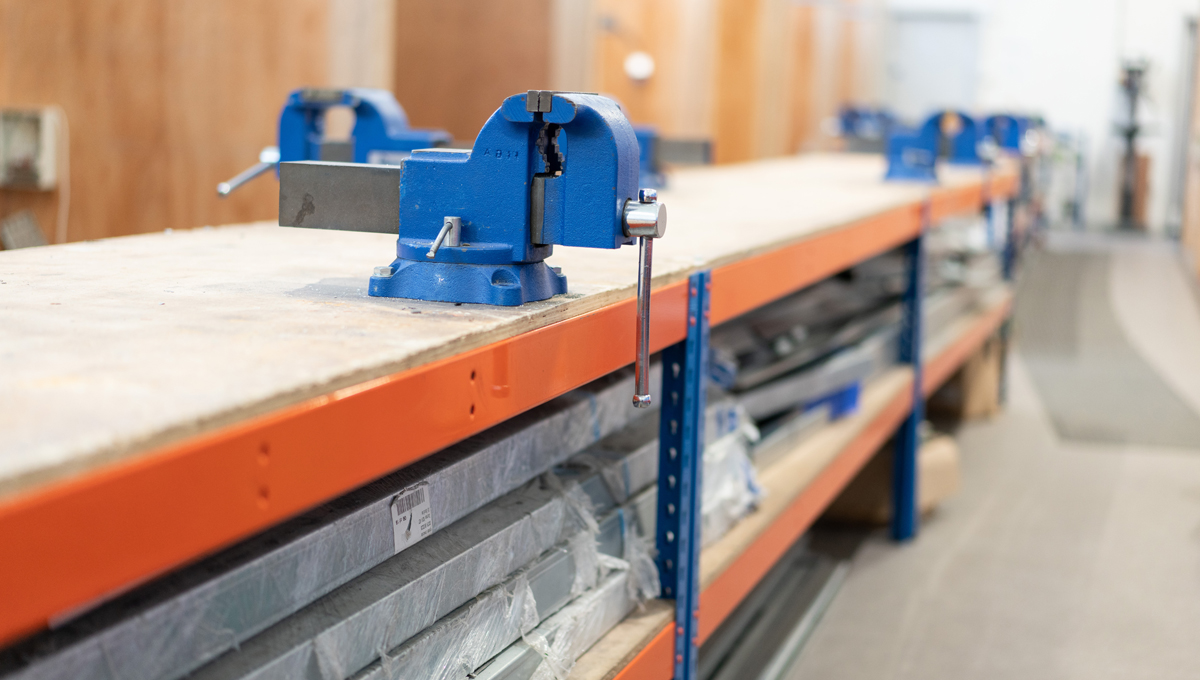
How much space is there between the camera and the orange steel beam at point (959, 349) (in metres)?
3.41

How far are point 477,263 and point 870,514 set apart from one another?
2.64 m

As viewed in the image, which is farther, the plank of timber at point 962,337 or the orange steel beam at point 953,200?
the plank of timber at point 962,337

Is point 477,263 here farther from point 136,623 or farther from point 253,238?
point 253,238

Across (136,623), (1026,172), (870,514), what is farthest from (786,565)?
(1026,172)

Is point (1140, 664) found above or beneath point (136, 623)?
beneath

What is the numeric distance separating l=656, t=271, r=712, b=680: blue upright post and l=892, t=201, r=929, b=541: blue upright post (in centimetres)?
179

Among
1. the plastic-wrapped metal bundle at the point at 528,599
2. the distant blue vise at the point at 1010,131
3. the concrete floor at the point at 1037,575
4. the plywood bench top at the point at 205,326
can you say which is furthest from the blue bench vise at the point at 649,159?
the distant blue vise at the point at 1010,131

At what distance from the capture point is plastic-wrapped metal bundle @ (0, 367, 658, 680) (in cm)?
76

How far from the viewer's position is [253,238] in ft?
5.37

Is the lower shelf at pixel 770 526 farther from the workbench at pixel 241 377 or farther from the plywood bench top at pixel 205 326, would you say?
the plywood bench top at pixel 205 326

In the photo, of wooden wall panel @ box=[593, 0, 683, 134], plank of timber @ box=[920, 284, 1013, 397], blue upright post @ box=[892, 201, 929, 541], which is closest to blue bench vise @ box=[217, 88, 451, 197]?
blue upright post @ box=[892, 201, 929, 541]

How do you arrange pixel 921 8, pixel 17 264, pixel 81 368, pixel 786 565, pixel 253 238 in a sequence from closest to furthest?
pixel 81 368, pixel 17 264, pixel 253 238, pixel 786 565, pixel 921 8

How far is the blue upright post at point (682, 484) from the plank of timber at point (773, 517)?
4 centimetres

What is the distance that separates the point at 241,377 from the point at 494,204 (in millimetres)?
385
